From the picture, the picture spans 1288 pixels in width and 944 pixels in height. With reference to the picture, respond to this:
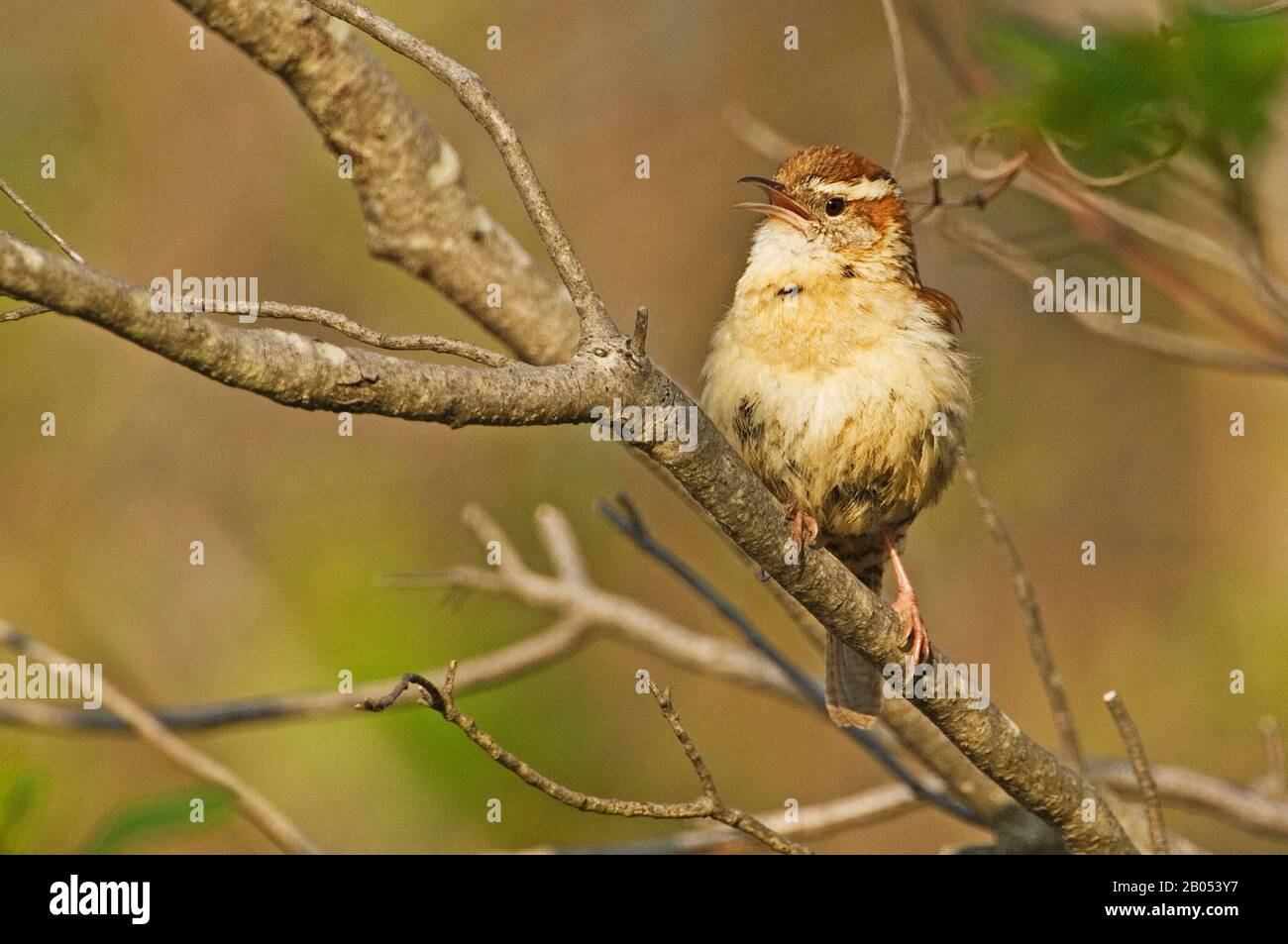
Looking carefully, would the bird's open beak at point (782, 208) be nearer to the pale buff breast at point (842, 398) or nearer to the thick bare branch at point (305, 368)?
the pale buff breast at point (842, 398)

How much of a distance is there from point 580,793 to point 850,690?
1.46 meters

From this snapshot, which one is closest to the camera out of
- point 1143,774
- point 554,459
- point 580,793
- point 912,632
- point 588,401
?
point 588,401

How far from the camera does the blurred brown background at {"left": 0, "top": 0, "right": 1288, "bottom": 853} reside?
6219mm

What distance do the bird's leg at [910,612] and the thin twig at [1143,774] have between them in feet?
1.41

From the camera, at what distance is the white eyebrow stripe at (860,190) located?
13.2ft

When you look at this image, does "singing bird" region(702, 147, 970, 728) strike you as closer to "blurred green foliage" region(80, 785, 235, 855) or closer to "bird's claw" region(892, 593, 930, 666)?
"bird's claw" region(892, 593, 930, 666)

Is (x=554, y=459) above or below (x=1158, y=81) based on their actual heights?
above

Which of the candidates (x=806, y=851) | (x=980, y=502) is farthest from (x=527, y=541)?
(x=806, y=851)

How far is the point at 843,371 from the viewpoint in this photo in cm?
363

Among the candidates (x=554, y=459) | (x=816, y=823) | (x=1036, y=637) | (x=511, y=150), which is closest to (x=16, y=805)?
(x=511, y=150)

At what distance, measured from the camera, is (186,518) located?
663 centimetres

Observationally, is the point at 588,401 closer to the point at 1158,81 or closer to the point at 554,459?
the point at 1158,81

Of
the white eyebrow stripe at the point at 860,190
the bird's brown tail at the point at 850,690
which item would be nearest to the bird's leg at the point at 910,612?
the bird's brown tail at the point at 850,690

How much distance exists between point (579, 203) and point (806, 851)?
5.12m
